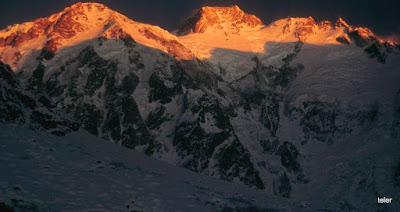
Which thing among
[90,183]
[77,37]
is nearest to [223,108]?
[77,37]

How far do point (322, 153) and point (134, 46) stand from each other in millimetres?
78988

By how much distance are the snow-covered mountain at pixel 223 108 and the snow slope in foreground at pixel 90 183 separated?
10393 centimetres

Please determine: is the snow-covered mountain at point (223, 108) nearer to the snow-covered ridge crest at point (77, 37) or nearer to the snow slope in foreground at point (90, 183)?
the snow-covered ridge crest at point (77, 37)

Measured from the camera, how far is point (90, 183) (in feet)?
85.0

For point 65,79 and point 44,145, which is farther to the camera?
point 65,79

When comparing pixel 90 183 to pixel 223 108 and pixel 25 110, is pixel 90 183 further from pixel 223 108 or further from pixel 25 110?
pixel 223 108

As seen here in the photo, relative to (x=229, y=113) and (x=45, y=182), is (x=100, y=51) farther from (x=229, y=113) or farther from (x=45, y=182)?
(x=45, y=182)

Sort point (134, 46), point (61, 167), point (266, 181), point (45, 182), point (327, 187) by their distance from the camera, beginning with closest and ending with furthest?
point (45, 182) < point (61, 167) < point (327, 187) < point (266, 181) < point (134, 46)

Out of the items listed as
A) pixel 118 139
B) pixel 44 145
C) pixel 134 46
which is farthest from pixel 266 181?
pixel 44 145

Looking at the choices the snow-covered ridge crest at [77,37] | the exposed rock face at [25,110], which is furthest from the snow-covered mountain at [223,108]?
the exposed rock face at [25,110]

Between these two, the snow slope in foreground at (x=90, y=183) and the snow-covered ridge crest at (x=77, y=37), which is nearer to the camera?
the snow slope in foreground at (x=90, y=183)

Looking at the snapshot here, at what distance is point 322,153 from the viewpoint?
160 metres

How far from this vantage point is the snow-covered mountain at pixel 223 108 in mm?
143000

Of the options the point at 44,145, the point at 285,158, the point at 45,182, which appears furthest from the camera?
the point at 285,158
